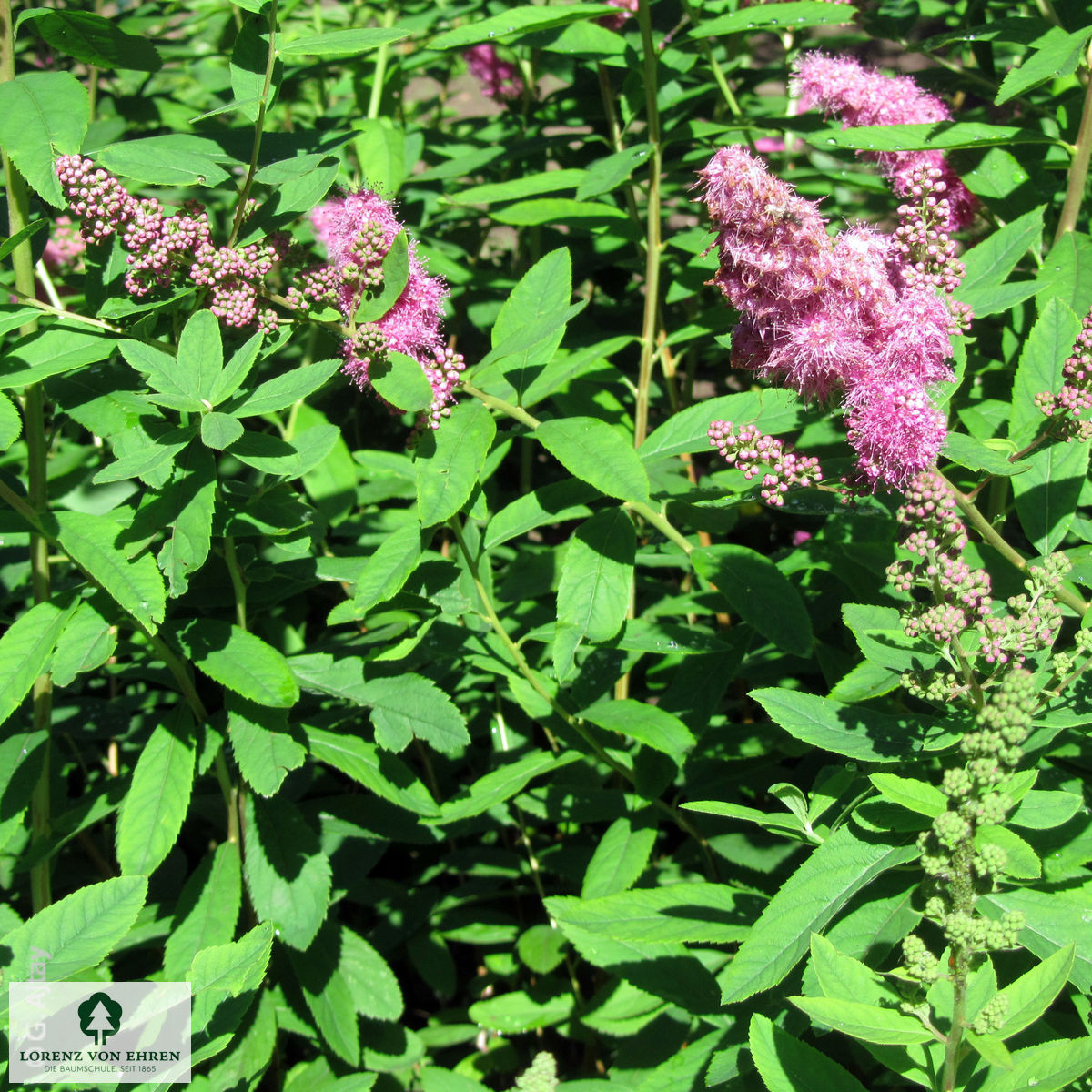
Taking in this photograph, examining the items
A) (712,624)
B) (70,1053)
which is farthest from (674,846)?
(70,1053)

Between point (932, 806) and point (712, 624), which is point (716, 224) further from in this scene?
point (712, 624)

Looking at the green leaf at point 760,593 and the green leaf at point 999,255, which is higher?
the green leaf at point 999,255

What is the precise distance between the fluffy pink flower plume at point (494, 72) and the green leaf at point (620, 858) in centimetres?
226

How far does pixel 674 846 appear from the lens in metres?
2.67

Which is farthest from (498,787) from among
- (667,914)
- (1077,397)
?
(1077,397)

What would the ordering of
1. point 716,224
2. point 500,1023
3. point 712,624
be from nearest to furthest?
point 716,224, point 500,1023, point 712,624

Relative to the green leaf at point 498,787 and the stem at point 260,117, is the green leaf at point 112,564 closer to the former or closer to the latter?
the stem at point 260,117

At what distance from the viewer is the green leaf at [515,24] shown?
2021 mm

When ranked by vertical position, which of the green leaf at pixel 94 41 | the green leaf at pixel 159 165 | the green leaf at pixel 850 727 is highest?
the green leaf at pixel 94 41

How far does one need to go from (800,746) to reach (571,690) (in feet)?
1.50

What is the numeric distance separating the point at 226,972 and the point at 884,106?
203cm

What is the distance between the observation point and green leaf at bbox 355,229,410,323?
5.41ft

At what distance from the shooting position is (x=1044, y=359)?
Answer: 1812 mm

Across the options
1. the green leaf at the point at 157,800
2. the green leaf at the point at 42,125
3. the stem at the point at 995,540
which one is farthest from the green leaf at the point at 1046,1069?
the green leaf at the point at 42,125
